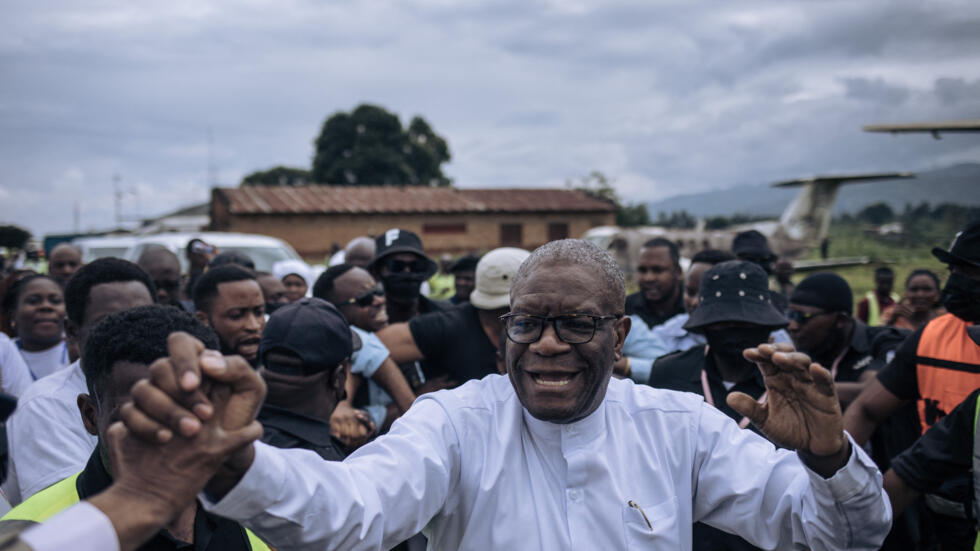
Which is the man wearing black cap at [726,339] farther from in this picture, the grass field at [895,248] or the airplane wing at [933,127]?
the grass field at [895,248]

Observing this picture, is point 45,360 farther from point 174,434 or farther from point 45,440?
point 174,434

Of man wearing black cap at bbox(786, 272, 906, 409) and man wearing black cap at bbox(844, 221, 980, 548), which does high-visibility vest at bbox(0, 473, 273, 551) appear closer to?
man wearing black cap at bbox(844, 221, 980, 548)

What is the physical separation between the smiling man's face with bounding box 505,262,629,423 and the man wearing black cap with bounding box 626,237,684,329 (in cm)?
312

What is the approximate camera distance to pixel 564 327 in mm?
1964

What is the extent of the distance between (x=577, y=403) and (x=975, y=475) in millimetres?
1503

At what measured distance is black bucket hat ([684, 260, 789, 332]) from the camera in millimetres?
3172

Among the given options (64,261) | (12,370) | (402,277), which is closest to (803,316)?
(402,277)

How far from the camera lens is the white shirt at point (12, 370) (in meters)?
3.70

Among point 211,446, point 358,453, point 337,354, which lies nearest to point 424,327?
point 337,354

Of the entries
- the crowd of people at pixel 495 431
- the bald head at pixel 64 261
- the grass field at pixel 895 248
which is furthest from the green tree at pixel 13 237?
the crowd of people at pixel 495 431

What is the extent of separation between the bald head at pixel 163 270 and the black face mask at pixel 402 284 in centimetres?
203

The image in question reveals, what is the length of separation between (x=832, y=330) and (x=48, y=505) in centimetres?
402

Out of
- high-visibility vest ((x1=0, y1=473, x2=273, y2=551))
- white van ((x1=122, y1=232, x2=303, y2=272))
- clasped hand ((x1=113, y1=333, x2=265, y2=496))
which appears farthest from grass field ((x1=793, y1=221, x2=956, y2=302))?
clasped hand ((x1=113, y1=333, x2=265, y2=496))

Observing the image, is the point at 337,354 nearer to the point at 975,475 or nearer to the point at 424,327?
the point at 424,327
